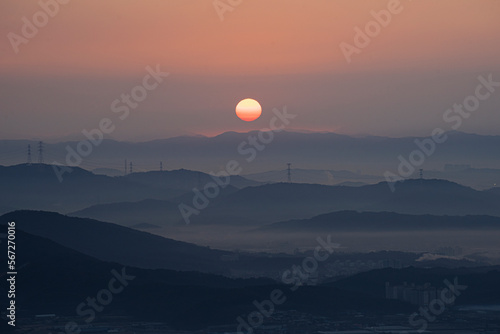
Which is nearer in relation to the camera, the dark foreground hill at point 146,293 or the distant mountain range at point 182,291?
the dark foreground hill at point 146,293

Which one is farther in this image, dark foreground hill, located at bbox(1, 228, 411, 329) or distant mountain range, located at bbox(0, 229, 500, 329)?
distant mountain range, located at bbox(0, 229, 500, 329)

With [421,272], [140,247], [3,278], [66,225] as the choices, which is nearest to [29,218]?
[66,225]

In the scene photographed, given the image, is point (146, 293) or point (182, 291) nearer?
point (182, 291)

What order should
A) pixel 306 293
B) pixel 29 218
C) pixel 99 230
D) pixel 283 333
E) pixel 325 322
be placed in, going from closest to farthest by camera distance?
1. pixel 283 333
2. pixel 325 322
3. pixel 306 293
4. pixel 29 218
5. pixel 99 230

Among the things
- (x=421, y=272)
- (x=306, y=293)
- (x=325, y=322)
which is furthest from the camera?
(x=421, y=272)

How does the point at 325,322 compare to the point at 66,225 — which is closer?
the point at 325,322

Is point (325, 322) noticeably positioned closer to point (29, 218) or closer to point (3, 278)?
point (3, 278)

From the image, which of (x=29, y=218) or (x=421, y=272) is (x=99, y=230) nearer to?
(x=29, y=218)

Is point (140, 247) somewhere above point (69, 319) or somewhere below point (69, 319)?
above

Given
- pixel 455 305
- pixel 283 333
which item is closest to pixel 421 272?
pixel 455 305
